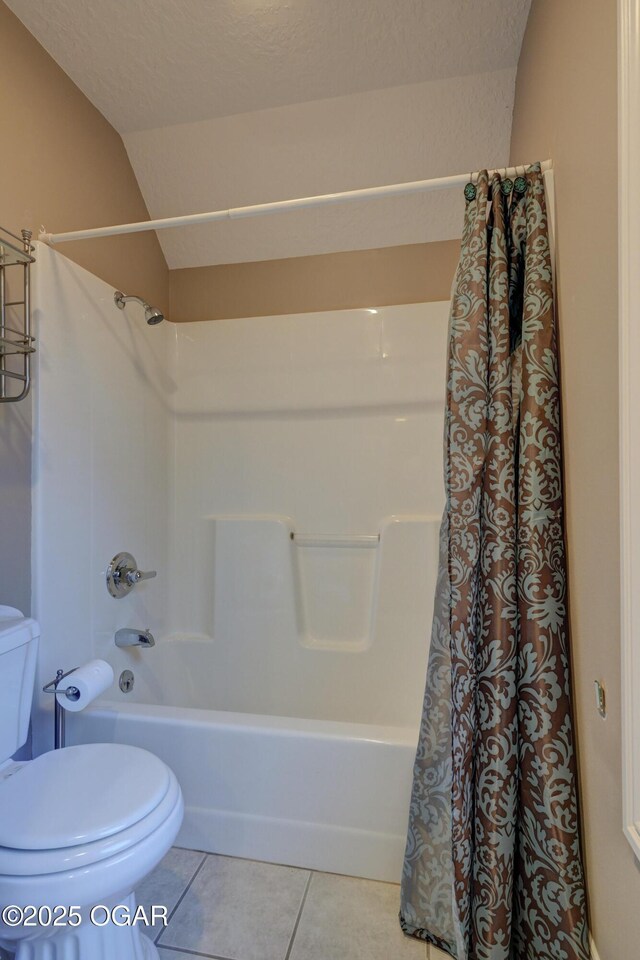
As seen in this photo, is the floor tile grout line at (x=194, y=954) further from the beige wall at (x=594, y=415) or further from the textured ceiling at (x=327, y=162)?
the textured ceiling at (x=327, y=162)

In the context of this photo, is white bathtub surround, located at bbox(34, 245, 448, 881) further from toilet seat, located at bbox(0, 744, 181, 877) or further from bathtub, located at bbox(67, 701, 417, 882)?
toilet seat, located at bbox(0, 744, 181, 877)

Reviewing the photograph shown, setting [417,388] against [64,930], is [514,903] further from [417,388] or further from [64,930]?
[417,388]

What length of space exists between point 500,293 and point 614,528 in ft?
2.05

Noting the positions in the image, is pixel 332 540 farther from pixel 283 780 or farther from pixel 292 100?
pixel 292 100

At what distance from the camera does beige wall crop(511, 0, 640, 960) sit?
0.76 metres

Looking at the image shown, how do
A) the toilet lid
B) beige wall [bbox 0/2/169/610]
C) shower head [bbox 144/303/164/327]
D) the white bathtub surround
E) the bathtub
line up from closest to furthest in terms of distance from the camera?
the toilet lid < the bathtub < beige wall [bbox 0/2/169/610] < the white bathtub surround < shower head [bbox 144/303/164/327]


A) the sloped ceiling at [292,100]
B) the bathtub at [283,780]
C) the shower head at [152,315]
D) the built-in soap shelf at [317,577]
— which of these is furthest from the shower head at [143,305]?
the bathtub at [283,780]

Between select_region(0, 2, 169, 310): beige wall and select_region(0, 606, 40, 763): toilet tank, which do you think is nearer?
select_region(0, 606, 40, 763): toilet tank

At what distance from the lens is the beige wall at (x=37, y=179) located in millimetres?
1379

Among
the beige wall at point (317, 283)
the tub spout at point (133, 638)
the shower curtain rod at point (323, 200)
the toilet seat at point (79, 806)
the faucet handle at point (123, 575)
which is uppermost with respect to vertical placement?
the beige wall at point (317, 283)

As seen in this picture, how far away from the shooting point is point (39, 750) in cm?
142

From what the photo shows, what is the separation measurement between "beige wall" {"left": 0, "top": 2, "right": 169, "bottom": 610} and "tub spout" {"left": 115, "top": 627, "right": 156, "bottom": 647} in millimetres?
423

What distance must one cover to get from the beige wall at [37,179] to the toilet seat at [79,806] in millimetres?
529

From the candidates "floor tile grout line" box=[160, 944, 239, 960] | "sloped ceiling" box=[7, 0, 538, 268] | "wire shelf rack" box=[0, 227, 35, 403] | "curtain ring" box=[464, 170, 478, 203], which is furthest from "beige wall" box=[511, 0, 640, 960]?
"wire shelf rack" box=[0, 227, 35, 403]
